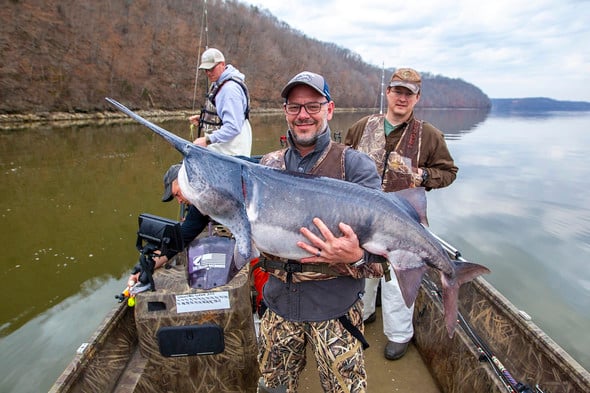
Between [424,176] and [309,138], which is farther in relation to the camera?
[424,176]

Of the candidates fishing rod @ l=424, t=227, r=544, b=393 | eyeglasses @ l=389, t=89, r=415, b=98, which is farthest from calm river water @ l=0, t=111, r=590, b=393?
eyeglasses @ l=389, t=89, r=415, b=98

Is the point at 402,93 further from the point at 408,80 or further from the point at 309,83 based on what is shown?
the point at 309,83

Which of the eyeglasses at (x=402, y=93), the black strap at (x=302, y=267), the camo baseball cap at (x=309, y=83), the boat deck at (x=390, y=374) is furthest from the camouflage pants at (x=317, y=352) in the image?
the eyeglasses at (x=402, y=93)

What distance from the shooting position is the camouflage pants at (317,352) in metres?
2.55

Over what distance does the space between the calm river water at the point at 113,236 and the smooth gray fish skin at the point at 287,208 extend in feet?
17.0

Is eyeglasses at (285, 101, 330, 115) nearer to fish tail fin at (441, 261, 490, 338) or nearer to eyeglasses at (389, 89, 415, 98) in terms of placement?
fish tail fin at (441, 261, 490, 338)

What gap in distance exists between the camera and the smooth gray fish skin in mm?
2205

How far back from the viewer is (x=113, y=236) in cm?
1062

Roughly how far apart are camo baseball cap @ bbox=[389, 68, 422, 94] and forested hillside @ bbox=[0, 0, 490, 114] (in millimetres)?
9553

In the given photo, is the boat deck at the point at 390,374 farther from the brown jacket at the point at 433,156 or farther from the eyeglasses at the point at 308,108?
the eyeglasses at the point at 308,108

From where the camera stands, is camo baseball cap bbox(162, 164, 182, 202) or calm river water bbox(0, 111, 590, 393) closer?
camo baseball cap bbox(162, 164, 182, 202)

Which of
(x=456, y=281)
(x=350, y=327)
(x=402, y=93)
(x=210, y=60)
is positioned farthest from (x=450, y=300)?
(x=210, y=60)

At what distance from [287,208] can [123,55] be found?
195ft

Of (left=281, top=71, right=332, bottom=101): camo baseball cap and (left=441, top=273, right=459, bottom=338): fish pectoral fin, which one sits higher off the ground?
(left=281, top=71, right=332, bottom=101): camo baseball cap
